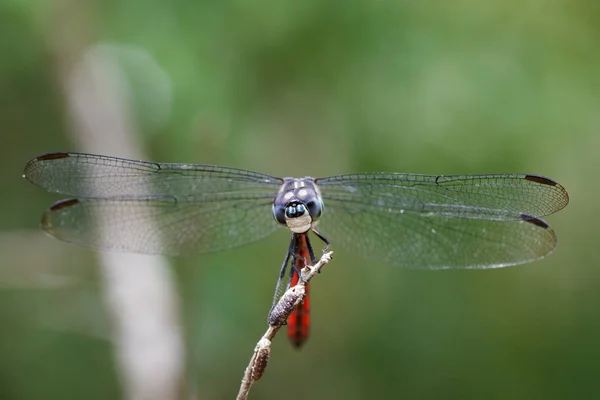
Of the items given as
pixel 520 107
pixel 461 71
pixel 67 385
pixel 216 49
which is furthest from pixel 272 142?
pixel 67 385

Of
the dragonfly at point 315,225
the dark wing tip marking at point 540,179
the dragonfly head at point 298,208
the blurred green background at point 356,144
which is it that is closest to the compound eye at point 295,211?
the dragonfly head at point 298,208

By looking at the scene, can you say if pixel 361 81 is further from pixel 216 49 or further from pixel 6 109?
pixel 6 109

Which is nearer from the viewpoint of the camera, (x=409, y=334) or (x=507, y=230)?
(x=507, y=230)

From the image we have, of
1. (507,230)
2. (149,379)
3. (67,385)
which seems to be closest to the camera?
(507,230)

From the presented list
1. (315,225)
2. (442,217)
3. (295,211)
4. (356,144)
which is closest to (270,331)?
(295,211)

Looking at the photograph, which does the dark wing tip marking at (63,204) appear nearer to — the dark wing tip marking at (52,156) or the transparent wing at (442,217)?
the dark wing tip marking at (52,156)

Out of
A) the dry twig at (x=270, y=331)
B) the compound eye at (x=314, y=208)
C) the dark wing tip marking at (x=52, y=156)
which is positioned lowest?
the dry twig at (x=270, y=331)

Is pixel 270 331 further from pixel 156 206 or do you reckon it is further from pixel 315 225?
pixel 156 206
